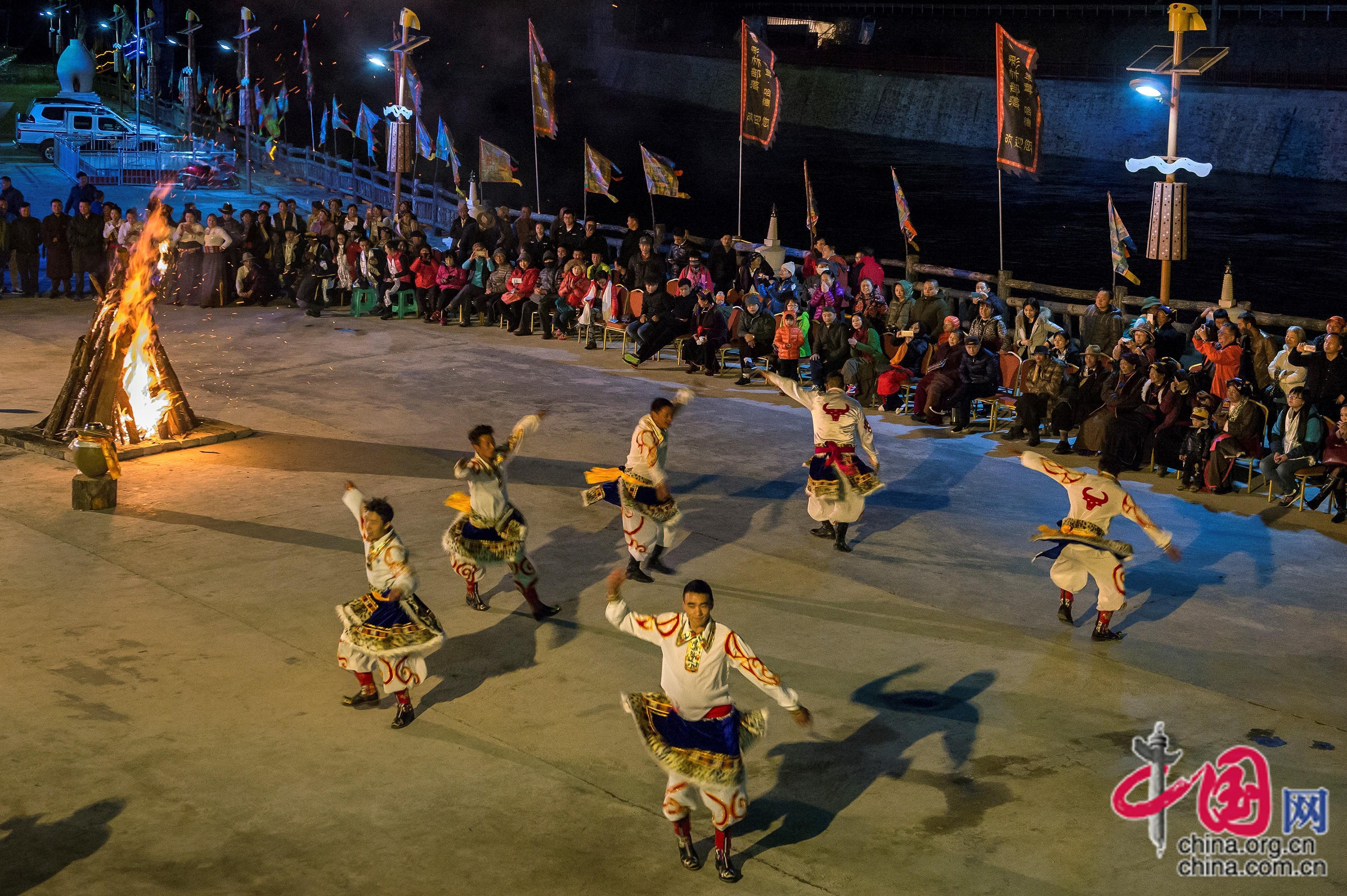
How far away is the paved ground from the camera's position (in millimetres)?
6570

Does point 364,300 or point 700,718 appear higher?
point 364,300

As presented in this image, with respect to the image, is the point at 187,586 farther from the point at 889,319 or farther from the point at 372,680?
the point at 889,319

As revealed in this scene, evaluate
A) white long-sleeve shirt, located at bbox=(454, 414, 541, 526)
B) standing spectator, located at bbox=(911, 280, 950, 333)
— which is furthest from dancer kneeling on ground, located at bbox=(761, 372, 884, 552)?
standing spectator, located at bbox=(911, 280, 950, 333)

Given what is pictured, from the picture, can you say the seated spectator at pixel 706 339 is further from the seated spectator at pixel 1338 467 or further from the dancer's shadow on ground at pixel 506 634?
the seated spectator at pixel 1338 467

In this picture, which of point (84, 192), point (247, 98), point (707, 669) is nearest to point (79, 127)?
point (247, 98)

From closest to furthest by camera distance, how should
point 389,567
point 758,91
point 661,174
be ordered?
1. point 389,567
2. point 758,91
3. point 661,174

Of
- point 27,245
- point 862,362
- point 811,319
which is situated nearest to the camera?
point 862,362

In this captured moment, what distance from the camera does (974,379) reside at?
15281 mm

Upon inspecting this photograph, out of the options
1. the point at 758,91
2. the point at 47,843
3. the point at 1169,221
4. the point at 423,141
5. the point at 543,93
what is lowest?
the point at 47,843

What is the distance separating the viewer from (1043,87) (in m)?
58.4

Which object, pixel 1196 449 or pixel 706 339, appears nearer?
pixel 1196 449

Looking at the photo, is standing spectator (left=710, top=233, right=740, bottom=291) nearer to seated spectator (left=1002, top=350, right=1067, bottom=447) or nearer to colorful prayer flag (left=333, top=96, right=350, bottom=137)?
seated spectator (left=1002, top=350, right=1067, bottom=447)

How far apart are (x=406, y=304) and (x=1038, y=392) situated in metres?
12.0

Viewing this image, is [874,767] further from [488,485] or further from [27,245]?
[27,245]
